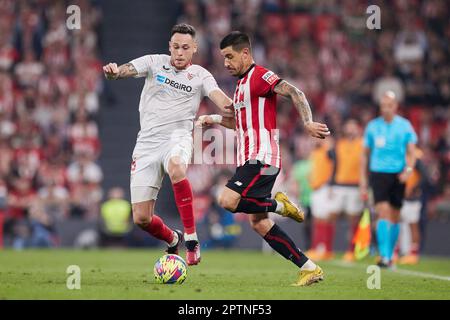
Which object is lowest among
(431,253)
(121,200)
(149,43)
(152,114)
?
(431,253)

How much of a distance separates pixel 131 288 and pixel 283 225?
438 inches

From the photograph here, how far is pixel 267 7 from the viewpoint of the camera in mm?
24500

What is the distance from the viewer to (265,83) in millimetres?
8867

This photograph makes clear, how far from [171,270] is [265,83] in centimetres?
203

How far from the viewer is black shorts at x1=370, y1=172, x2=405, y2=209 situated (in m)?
12.9

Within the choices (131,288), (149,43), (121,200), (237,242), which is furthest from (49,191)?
(131,288)

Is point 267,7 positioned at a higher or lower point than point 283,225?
higher

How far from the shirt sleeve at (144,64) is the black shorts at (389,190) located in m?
4.40

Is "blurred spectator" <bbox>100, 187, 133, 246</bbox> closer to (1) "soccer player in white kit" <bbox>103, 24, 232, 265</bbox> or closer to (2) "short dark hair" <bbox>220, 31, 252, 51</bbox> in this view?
(1) "soccer player in white kit" <bbox>103, 24, 232, 265</bbox>

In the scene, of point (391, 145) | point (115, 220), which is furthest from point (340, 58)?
point (391, 145)

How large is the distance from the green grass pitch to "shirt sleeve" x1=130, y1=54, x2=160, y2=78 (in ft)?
7.02

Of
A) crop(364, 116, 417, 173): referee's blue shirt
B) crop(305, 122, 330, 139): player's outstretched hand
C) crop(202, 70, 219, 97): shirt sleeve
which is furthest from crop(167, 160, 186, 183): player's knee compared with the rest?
crop(364, 116, 417, 173): referee's blue shirt

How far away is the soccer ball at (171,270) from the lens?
9.15 m
